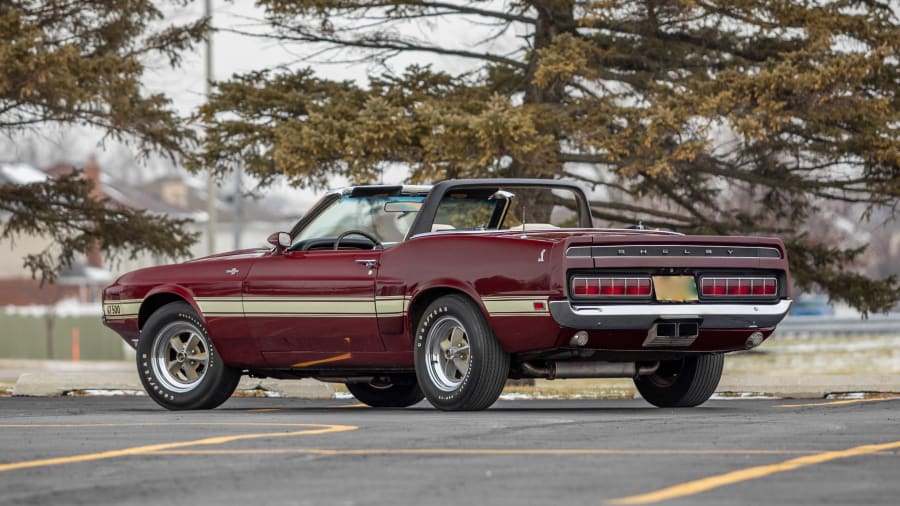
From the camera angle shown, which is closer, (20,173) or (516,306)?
(516,306)

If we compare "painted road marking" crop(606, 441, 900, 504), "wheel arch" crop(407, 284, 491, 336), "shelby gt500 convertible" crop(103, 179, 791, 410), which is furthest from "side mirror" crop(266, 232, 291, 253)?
"painted road marking" crop(606, 441, 900, 504)

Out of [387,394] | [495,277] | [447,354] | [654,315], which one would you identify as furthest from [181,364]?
[654,315]

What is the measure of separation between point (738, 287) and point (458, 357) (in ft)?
6.15

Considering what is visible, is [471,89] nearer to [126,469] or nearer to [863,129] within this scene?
[863,129]

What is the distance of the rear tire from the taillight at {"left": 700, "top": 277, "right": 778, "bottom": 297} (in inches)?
125

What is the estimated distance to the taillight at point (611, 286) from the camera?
10133mm

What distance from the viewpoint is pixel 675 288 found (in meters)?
10.4

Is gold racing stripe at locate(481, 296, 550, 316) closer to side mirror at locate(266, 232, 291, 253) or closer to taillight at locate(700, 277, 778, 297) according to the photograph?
taillight at locate(700, 277, 778, 297)

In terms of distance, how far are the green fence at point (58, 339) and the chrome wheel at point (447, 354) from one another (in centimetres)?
4228

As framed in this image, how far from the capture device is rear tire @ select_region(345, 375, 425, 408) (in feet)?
43.0

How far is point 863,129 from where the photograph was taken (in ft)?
61.4

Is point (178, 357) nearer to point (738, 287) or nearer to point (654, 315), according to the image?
point (654, 315)

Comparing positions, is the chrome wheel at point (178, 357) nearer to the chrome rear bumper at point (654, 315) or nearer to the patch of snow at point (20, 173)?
the chrome rear bumper at point (654, 315)

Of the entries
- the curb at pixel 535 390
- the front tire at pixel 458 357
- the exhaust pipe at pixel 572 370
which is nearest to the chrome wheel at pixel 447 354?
the front tire at pixel 458 357
